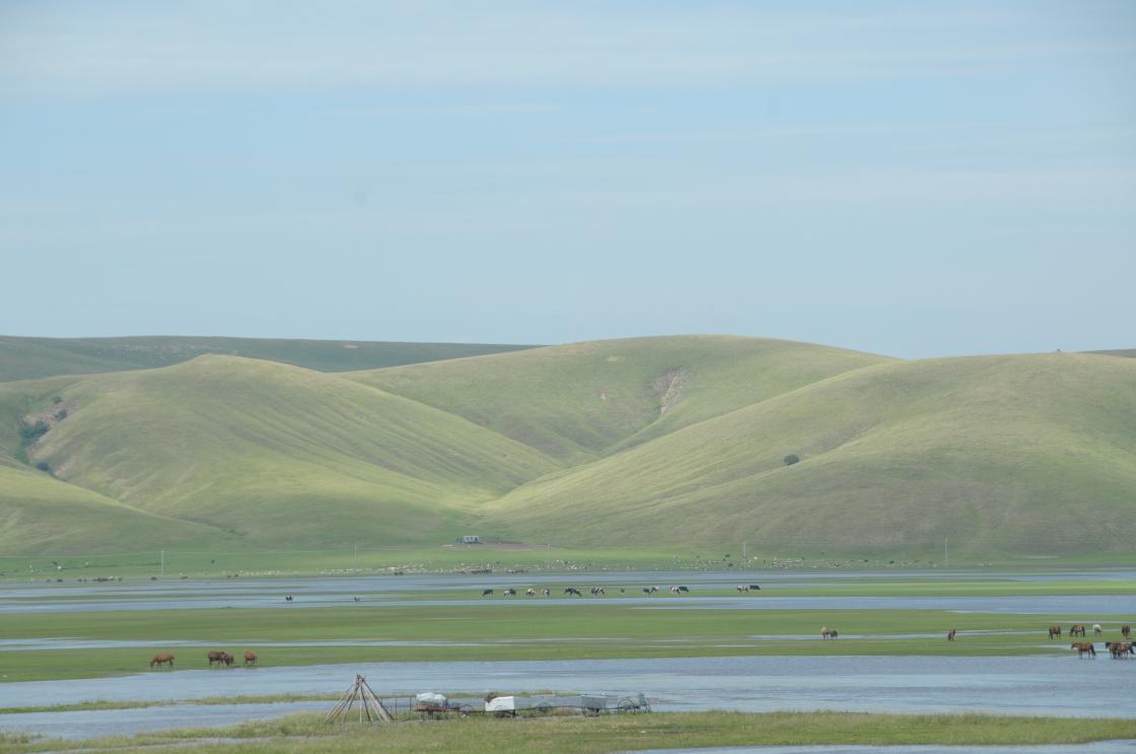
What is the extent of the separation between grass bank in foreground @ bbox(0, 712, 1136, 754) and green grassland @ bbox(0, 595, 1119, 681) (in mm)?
22302

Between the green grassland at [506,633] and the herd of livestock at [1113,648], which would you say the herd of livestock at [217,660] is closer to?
the green grassland at [506,633]

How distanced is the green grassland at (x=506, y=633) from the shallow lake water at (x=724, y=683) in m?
3.27

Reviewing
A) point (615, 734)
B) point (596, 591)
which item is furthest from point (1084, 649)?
point (596, 591)

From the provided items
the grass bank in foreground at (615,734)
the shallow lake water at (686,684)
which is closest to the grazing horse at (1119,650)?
the shallow lake water at (686,684)

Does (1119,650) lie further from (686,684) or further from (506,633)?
(506,633)

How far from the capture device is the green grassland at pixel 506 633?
8069 cm

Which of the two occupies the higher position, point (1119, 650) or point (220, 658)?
point (1119, 650)

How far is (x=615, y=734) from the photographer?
2133 inches

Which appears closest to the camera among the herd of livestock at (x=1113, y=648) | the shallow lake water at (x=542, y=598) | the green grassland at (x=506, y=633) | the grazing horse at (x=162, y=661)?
the herd of livestock at (x=1113, y=648)

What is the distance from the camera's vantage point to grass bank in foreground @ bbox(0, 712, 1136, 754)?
5197 cm

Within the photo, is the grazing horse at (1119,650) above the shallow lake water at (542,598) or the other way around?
the other way around

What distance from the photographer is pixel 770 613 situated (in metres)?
106

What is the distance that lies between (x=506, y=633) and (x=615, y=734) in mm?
40873

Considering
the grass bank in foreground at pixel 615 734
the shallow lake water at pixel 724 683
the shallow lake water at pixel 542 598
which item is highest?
the shallow lake water at pixel 542 598
